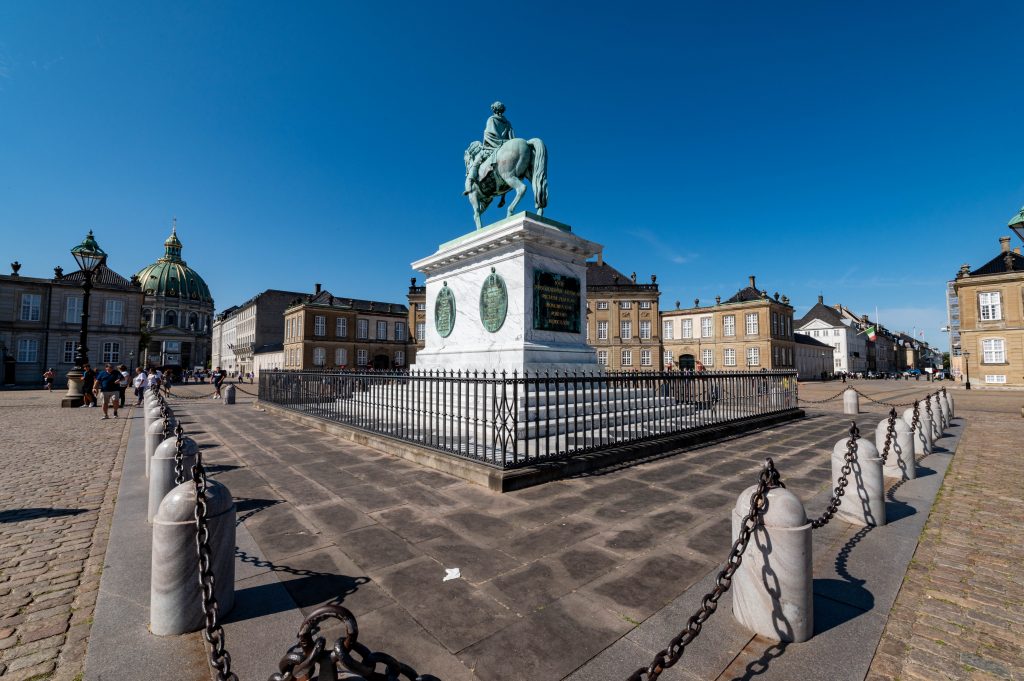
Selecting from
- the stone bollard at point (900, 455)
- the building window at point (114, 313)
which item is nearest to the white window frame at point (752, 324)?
the stone bollard at point (900, 455)

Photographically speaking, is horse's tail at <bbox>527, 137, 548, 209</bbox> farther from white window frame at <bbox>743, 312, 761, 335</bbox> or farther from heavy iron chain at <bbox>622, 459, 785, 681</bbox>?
white window frame at <bbox>743, 312, 761, 335</bbox>

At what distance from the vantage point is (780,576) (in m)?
2.49

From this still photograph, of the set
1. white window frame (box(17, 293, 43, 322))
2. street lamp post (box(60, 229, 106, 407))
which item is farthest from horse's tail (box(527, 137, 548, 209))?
white window frame (box(17, 293, 43, 322))

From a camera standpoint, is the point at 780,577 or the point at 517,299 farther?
the point at 517,299

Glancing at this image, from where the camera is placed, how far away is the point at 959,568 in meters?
3.42

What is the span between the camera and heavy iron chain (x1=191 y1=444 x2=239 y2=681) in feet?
6.08

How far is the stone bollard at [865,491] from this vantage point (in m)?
4.26

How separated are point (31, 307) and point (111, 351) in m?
6.90

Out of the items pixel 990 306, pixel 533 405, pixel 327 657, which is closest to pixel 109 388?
pixel 533 405

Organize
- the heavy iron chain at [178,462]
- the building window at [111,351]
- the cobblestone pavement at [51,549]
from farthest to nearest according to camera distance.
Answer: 1. the building window at [111,351]
2. the heavy iron chain at [178,462]
3. the cobblestone pavement at [51,549]

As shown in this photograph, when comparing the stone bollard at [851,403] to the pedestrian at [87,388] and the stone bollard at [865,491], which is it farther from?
the pedestrian at [87,388]

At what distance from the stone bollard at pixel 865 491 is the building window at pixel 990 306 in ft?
145

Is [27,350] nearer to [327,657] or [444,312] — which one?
[444,312]

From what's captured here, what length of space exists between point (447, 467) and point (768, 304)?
165ft
